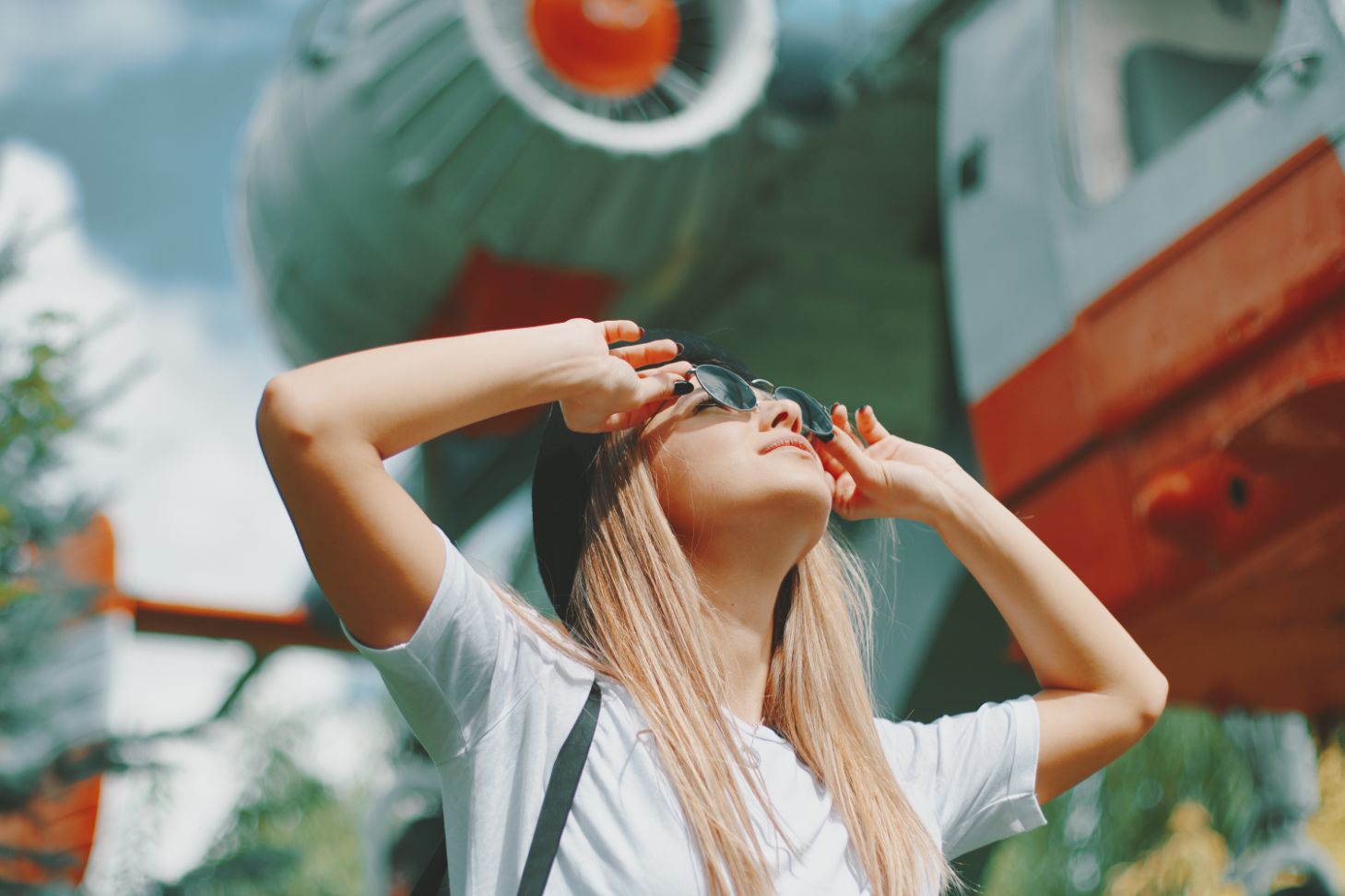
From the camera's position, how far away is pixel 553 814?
5.24ft

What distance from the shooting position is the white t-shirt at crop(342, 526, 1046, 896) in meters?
1.59

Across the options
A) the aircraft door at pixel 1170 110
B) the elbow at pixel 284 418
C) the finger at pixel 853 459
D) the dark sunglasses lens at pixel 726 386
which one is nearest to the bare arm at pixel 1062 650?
the finger at pixel 853 459

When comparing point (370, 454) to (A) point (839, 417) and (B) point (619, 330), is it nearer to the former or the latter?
(B) point (619, 330)

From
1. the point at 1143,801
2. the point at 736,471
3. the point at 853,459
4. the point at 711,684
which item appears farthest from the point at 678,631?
the point at 1143,801

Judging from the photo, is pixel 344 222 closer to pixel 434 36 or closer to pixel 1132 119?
pixel 434 36

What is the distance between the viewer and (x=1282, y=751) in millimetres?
5828

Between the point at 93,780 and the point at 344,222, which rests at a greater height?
the point at 344,222

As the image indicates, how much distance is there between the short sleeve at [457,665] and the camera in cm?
160

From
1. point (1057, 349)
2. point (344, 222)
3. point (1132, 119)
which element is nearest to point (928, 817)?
point (1057, 349)

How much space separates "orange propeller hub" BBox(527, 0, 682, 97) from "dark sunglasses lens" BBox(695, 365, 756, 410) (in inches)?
160

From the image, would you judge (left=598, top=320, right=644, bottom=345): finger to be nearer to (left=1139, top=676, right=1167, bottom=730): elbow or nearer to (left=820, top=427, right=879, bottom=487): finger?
(left=820, top=427, right=879, bottom=487): finger

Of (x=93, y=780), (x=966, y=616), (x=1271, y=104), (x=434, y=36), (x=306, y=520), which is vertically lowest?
(x=93, y=780)

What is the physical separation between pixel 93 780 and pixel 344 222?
8.19 ft

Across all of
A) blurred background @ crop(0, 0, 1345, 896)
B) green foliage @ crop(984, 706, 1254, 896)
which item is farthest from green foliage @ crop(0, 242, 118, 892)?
green foliage @ crop(984, 706, 1254, 896)
